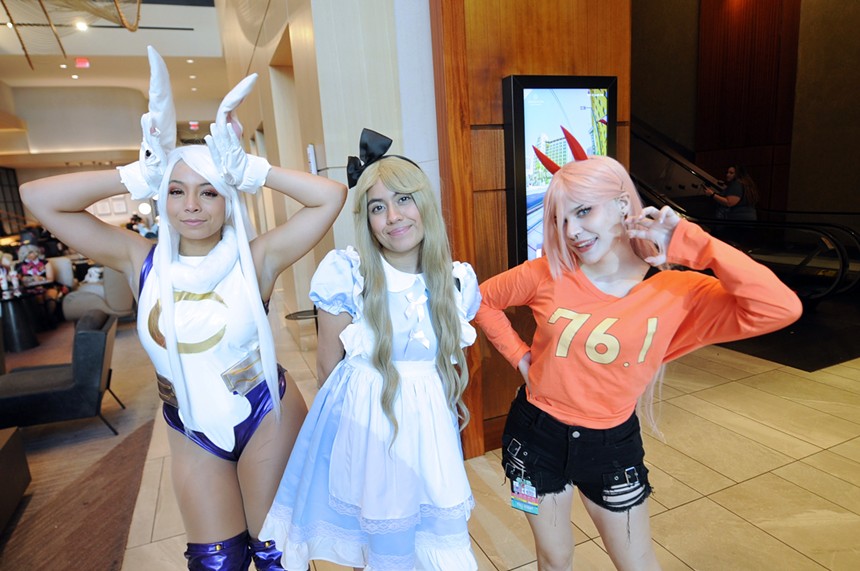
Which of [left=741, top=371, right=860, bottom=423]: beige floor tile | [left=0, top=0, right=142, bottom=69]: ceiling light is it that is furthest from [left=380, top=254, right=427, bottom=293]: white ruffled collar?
[left=0, top=0, right=142, bottom=69]: ceiling light

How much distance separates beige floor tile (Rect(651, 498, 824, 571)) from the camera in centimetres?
211

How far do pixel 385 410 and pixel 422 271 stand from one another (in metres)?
0.42

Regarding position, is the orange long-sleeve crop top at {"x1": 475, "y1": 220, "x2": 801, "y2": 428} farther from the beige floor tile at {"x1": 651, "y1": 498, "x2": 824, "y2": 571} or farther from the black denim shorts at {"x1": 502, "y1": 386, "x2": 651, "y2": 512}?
the beige floor tile at {"x1": 651, "y1": 498, "x2": 824, "y2": 571}

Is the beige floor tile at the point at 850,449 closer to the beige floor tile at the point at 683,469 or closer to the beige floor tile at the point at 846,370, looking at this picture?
the beige floor tile at the point at 683,469

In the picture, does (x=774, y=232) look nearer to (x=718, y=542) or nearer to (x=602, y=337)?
(x=718, y=542)

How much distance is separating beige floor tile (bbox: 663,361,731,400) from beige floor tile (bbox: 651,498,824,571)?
142 cm

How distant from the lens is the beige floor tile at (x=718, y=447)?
2814 mm

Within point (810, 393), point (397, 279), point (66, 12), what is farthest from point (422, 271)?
point (66, 12)

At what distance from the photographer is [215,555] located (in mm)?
1458

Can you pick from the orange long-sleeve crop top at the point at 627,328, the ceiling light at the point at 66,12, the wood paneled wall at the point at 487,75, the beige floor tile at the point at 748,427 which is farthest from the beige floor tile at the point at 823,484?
the ceiling light at the point at 66,12

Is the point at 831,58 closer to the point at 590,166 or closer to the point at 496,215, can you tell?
the point at 496,215

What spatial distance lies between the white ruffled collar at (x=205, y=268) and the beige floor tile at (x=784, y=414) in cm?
339

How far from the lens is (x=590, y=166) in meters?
1.39

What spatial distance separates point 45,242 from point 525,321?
492 inches
